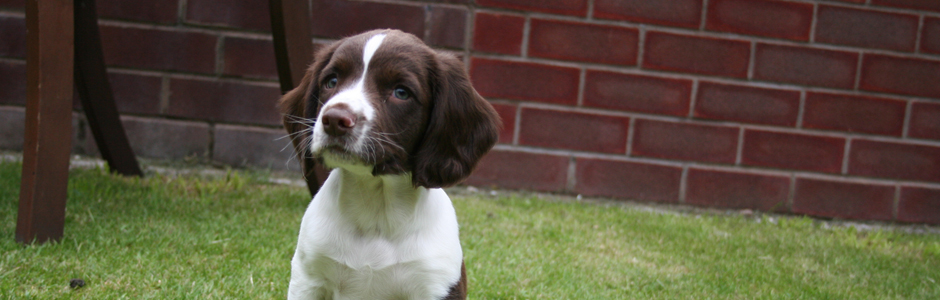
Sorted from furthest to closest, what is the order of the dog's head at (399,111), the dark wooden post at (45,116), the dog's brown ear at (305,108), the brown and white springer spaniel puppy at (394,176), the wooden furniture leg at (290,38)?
1. the wooden furniture leg at (290,38)
2. the dark wooden post at (45,116)
3. the dog's brown ear at (305,108)
4. the brown and white springer spaniel puppy at (394,176)
5. the dog's head at (399,111)

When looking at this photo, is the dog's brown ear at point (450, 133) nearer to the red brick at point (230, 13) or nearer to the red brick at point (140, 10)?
the red brick at point (230, 13)

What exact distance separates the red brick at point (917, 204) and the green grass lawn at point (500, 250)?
0.84 ft

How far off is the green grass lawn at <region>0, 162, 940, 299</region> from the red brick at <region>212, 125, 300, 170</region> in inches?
8.1

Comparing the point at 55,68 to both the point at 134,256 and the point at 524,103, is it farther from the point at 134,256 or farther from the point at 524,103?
the point at 524,103

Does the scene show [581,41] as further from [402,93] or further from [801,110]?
[402,93]

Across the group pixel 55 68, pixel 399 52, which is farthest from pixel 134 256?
pixel 399 52

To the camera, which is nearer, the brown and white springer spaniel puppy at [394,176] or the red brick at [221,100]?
the brown and white springer spaniel puppy at [394,176]

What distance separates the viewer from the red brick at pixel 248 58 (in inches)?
175

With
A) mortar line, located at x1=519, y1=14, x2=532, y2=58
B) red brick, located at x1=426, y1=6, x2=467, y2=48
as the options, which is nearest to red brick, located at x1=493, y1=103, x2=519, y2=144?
mortar line, located at x1=519, y1=14, x2=532, y2=58

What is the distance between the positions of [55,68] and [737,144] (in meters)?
3.82

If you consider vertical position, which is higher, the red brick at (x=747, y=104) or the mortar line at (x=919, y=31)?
the mortar line at (x=919, y=31)

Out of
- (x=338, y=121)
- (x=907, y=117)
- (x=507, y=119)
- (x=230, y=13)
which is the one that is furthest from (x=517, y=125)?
(x=338, y=121)

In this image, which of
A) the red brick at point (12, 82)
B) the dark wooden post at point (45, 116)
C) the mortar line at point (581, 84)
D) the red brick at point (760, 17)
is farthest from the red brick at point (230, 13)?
the red brick at point (760, 17)

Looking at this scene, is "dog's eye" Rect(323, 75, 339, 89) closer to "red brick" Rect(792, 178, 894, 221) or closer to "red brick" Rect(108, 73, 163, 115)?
"red brick" Rect(108, 73, 163, 115)
